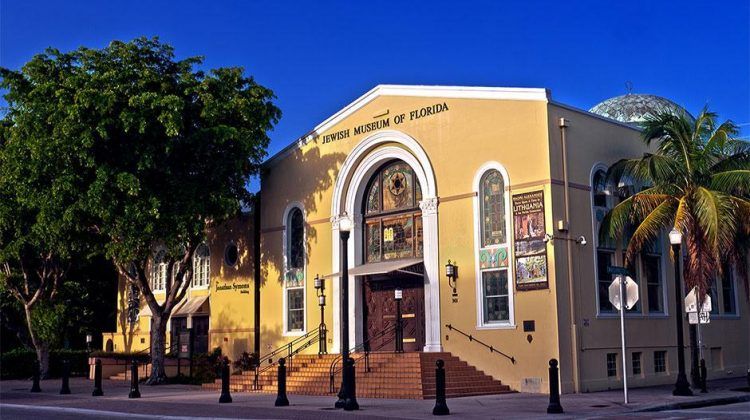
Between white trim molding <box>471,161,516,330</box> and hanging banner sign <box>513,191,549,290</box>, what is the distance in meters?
0.22

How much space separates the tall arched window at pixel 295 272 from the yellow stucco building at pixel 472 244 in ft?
0.23

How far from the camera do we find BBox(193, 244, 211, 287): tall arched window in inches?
1313

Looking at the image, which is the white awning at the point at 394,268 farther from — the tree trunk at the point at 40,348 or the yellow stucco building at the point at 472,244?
the tree trunk at the point at 40,348

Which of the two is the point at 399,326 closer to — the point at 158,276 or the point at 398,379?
the point at 398,379

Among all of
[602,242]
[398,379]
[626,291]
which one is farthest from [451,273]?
[626,291]

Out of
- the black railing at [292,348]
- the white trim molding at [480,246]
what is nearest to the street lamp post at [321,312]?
the black railing at [292,348]

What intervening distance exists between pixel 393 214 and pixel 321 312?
13.5ft

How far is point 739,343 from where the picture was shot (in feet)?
90.4

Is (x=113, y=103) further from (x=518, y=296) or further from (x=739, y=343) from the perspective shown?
(x=739, y=343)

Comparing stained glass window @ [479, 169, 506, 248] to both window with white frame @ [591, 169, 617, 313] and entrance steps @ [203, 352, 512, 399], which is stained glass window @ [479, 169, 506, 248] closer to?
window with white frame @ [591, 169, 617, 313]

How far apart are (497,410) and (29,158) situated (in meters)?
17.4

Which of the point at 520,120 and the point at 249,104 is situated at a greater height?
the point at 249,104

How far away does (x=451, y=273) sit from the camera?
2403cm

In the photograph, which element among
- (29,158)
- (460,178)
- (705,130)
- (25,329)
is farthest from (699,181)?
(25,329)
